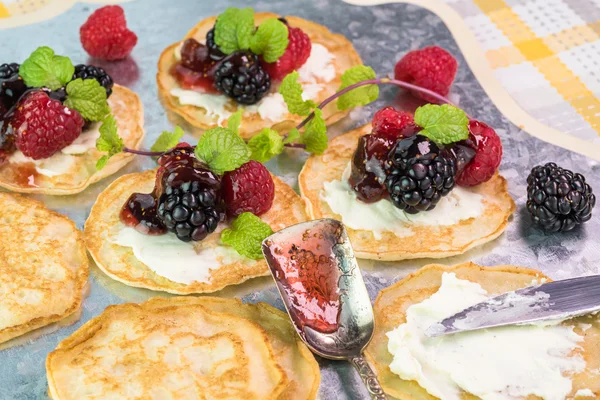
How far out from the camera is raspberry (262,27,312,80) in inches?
122

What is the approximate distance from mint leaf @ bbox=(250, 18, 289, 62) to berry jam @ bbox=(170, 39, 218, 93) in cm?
21

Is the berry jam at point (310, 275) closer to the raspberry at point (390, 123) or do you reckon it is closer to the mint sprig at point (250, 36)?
the raspberry at point (390, 123)

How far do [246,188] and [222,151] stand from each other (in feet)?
0.49

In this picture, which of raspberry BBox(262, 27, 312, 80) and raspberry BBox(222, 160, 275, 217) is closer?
raspberry BBox(222, 160, 275, 217)

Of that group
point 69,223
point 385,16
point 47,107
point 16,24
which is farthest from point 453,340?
point 16,24

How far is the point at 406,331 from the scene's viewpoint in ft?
7.57

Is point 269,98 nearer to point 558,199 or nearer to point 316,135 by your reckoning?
point 316,135

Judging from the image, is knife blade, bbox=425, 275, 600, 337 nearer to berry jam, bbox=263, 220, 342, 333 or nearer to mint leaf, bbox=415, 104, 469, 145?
berry jam, bbox=263, 220, 342, 333

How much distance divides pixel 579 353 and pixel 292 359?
2.77 feet

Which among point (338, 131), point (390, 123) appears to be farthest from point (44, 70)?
point (390, 123)

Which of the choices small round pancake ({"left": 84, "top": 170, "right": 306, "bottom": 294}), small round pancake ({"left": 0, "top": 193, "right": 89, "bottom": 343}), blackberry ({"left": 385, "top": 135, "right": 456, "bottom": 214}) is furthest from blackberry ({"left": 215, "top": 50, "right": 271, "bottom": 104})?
small round pancake ({"left": 0, "top": 193, "right": 89, "bottom": 343})

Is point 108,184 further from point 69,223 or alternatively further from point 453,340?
point 453,340

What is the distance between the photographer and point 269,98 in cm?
311

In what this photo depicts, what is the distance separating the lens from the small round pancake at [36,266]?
7.83 feet
